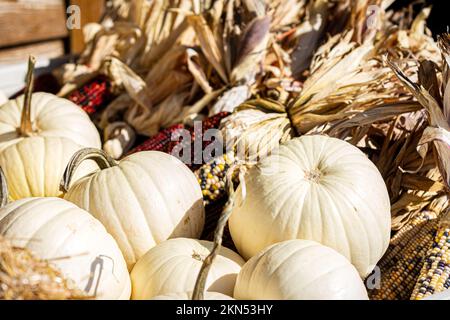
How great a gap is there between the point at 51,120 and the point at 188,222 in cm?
82

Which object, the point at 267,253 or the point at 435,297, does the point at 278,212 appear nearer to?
the point at 267,253

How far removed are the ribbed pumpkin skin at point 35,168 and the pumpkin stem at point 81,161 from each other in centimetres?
14

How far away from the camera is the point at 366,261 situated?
4.58 ft

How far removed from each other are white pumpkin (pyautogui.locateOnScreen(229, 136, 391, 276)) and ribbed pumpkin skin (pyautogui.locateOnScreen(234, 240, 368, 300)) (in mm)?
125

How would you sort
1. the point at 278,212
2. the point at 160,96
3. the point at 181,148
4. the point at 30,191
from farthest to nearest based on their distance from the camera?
the point at 160,96 < the point at 181,148 < the point at 30,191 < the point at 278,212

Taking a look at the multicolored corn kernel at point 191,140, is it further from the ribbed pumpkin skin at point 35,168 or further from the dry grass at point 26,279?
the dry grass at point 26,279

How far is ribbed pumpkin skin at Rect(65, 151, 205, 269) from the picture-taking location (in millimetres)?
1446

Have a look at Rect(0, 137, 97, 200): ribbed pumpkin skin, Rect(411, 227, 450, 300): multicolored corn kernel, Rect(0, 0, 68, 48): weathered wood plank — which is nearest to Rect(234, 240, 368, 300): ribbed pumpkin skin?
Rect(411, 227, 450, 300): multicolored corn kernel

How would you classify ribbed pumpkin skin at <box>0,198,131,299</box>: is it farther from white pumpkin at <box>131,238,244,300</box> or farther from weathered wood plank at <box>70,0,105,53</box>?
weathered wood plank at <box>70,0,105,53</box>

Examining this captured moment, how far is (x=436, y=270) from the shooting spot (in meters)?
1.44

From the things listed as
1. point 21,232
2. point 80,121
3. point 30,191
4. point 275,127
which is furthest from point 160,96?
point 21,232

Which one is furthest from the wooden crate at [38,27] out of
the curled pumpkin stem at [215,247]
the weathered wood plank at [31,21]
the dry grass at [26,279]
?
the curled pumpkin stem at [215,247]

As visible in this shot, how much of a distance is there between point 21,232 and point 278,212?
0.65m

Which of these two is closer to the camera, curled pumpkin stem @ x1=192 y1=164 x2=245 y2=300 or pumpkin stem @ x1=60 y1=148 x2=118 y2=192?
curled pumpkin stem @ x1=192 y1=164 x2=245 y2=300
